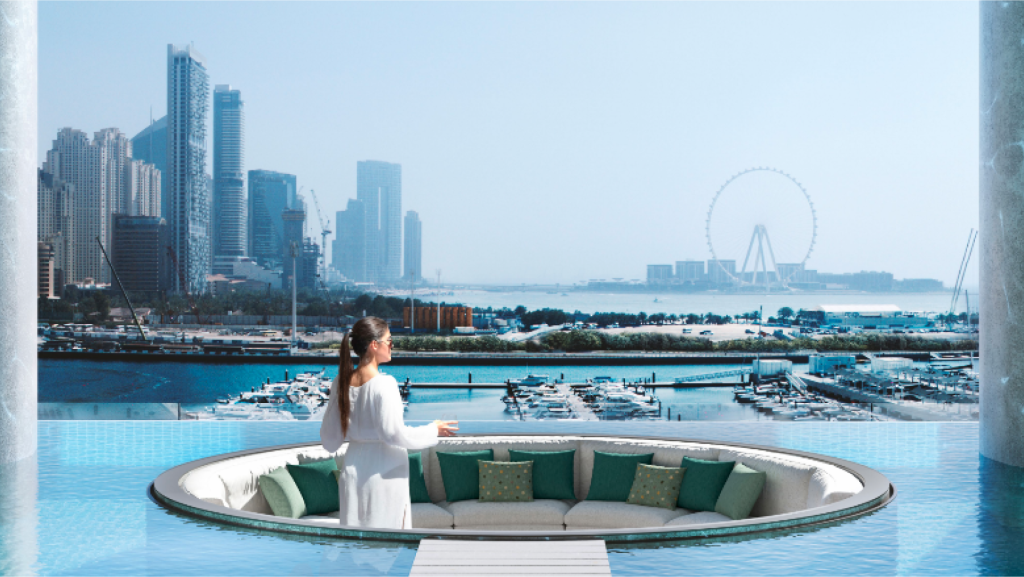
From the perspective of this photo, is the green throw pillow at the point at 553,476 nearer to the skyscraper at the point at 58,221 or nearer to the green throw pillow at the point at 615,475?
the green throw pillow at the point at 615,475

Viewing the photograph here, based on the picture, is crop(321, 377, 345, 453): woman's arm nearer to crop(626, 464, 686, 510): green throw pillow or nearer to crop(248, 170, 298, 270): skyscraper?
crop(626, 464, 686, 510): green throw pillow

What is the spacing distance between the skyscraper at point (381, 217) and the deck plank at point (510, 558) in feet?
67.6

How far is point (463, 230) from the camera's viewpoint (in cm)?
2286

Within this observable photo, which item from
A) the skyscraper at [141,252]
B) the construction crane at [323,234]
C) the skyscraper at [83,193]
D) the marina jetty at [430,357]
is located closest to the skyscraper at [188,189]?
the skyscraper at [141,252]

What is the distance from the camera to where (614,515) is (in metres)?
4.92

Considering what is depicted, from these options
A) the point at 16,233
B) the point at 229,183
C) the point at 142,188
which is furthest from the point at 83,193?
the point at 16,233

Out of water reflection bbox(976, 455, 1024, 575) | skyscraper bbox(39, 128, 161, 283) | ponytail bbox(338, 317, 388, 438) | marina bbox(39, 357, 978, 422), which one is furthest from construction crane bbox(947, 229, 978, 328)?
ponytail bbox(338, 317, 388, 438)

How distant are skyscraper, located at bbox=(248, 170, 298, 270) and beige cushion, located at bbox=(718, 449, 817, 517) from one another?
21262 millimetres

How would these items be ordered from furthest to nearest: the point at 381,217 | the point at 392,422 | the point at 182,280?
the point at 182,280 < the point at 381,217 < the point at 392,422

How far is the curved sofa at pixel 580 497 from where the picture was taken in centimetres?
353

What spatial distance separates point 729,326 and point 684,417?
12631mm

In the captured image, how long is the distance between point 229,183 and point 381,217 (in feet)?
15.6

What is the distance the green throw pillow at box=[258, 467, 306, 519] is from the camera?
15.1ft

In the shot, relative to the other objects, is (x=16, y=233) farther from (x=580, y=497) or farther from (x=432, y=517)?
(x=580, y=497)
